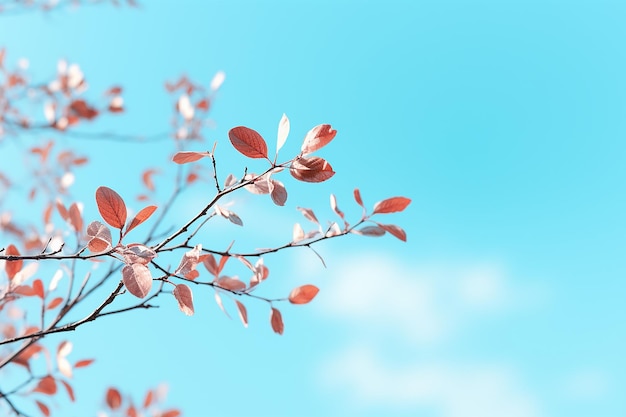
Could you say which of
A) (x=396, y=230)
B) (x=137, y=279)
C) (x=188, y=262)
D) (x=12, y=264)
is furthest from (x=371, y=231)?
(x=12, y=264)

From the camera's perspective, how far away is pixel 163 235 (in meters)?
1.69

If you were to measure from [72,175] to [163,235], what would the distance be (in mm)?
674

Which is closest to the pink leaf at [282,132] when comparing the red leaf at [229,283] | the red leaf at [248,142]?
the red leaf at [248,142]

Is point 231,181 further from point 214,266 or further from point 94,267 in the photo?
point 94,267

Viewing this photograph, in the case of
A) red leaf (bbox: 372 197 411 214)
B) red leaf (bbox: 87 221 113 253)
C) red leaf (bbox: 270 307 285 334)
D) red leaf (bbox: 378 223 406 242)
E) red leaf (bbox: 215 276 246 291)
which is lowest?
red leaf (bbox: 87 221 113 253)

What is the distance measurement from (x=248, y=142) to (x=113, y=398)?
3.86 feet

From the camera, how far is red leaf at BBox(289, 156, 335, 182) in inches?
31.5

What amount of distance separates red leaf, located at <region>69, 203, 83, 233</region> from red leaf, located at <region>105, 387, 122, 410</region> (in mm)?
552

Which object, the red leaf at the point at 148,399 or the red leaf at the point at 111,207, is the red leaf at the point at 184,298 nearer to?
the red leaf at the point at 111,207

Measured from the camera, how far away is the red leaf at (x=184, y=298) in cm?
83

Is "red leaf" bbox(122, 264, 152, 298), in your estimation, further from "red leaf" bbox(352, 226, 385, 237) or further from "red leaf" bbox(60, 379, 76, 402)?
"red leaf" bbox(60, 379, 76, 402)

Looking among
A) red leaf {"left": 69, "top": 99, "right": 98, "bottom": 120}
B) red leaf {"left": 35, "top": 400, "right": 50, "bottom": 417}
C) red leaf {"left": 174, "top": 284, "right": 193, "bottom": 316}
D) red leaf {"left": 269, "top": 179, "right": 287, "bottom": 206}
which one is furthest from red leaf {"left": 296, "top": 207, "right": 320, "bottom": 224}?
red leaf {"left": 69, "top": 99, "right": 98, "bottom": 120}

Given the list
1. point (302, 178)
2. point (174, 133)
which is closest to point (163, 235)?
point (174, 133)

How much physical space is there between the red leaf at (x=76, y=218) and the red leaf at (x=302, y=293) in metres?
0.64
